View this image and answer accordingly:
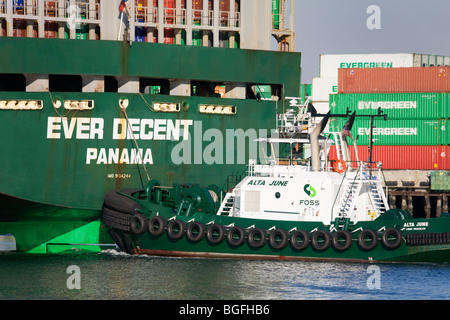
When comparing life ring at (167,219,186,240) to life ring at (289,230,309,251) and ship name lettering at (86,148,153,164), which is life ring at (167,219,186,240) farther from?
ship name lettering at (86,148,153,164)

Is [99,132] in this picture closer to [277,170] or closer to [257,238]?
[277,170]

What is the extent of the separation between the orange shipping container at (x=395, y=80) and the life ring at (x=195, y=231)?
1926 cm

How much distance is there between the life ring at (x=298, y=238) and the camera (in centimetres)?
2127

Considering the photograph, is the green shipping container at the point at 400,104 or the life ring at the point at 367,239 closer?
the life ring at the point at 367,239

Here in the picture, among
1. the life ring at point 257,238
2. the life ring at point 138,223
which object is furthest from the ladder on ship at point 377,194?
the life ring at point 138,223

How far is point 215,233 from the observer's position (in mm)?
21750

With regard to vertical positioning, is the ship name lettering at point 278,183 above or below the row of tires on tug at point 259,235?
above

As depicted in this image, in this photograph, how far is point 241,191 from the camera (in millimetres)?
22297

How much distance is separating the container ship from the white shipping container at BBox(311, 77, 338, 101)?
20.3 m

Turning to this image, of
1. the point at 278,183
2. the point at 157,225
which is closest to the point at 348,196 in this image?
the point at 278,183

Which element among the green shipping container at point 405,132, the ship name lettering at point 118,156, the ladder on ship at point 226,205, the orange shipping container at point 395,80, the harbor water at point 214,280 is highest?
the orange shipping container at point 395,80

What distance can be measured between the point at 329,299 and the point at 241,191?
5640 millimetres

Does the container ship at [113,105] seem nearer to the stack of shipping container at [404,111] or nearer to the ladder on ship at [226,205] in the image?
the ladder on ship at [226,205]
